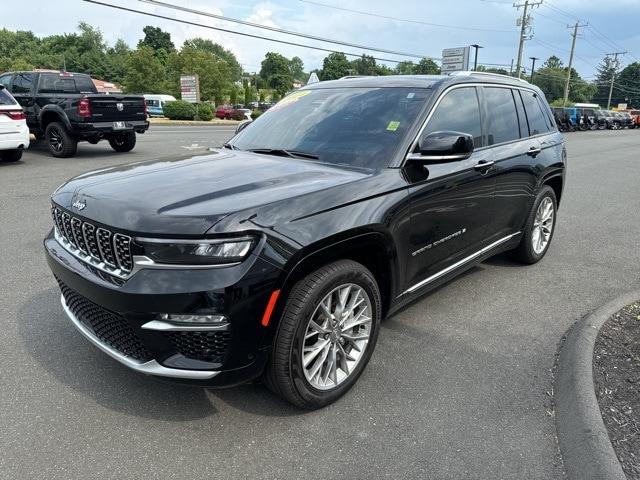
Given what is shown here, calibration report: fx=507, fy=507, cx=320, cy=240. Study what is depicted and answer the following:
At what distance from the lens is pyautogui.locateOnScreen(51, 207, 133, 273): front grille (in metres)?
2.52

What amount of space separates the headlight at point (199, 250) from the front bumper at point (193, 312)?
5cm

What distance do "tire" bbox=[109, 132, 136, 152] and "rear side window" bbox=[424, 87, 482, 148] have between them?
36.1 feet

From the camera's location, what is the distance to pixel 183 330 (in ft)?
7.83

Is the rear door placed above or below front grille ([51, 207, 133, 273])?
above

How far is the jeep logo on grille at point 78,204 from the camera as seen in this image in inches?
111

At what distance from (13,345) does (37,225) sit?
3.43 metres

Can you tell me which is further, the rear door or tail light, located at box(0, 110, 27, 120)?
the rear door

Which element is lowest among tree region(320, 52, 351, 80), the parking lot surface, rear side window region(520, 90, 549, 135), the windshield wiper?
the parking lot surface

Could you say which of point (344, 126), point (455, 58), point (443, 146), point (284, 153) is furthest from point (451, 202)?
point (455, 58)

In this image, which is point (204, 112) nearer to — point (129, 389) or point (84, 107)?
point (84, 107)

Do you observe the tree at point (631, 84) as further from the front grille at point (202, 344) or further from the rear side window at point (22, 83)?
the front grille at point (202, 344)

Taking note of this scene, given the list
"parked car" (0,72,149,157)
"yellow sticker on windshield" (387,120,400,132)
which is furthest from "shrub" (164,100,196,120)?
"yellow sticker on windshield" (387,120,400,132)

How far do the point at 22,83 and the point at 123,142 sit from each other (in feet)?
8.90

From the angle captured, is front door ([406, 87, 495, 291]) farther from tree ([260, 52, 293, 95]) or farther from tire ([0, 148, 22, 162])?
tree ([260, 52, 293, 95])
